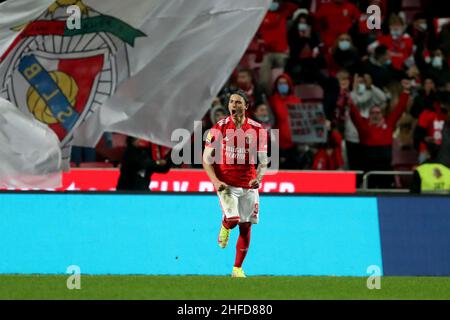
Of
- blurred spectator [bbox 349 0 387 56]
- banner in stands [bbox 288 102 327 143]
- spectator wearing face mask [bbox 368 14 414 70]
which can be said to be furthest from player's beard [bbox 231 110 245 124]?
spectator wearing face mask [bbox 368 14 414 70]

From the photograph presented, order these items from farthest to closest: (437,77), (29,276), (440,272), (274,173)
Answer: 1. (437,77)
2. (274,173)
3. (440,272)
4. (29,276)

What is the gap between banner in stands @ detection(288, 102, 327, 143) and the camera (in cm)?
2152

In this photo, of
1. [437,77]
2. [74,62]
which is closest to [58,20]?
[74,62]

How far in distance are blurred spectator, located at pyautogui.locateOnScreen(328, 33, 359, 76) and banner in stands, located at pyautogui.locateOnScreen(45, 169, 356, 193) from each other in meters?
3.10

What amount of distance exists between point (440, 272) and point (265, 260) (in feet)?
6.95

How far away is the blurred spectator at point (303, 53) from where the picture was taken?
22344 mm

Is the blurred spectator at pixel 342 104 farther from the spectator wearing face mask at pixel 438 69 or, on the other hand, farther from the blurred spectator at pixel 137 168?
the blurred spectator at pixel 137 168

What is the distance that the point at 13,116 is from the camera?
50.9 ft

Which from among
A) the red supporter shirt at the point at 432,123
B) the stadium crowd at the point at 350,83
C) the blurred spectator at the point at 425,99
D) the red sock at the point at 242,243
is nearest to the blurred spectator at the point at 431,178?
the stadium crowd at the point at 350,83

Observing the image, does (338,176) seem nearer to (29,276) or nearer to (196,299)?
(29,276)

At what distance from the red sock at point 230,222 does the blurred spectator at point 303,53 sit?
8.07 metres

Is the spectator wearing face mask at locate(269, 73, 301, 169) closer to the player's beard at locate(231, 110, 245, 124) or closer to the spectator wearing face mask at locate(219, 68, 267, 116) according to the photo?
the spectator wearing face mask at locate(219, 68, 267, 116)

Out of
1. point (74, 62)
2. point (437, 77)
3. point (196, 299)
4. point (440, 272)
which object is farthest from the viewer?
point (437, 77)

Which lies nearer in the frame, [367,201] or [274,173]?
[367,201]
